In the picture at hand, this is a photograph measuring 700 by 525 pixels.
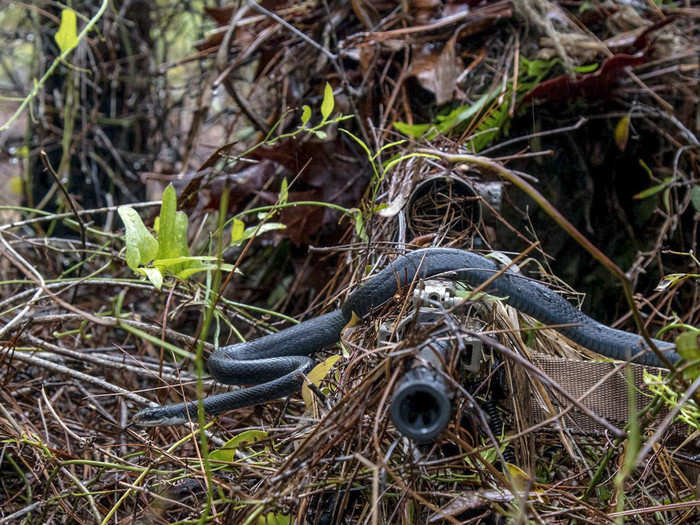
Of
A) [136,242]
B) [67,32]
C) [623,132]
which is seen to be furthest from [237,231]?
[623,132]

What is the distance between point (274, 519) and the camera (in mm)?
1194

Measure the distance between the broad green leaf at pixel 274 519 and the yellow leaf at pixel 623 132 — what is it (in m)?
2.21

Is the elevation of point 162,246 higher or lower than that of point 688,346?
lower

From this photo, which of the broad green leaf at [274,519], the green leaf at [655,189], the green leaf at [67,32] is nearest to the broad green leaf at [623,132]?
the green leaf at [655,189]

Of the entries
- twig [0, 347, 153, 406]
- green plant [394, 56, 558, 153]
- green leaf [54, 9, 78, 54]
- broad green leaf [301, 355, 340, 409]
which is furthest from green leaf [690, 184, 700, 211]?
green leaf [54, 9, 78, 54]

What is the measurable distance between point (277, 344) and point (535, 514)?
1.14m

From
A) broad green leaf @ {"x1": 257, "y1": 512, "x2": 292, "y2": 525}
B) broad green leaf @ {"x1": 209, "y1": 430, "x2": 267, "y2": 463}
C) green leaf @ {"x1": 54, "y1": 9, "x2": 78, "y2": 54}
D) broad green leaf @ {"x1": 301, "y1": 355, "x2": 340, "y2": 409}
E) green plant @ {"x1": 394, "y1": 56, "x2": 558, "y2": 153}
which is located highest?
green leaf @ {"x1": 54, "y1": 9, "x2": 78, "y2": 54}

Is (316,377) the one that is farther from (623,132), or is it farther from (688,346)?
(623,132)

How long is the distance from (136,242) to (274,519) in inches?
32.6

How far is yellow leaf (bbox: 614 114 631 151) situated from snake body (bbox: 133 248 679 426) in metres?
1.25

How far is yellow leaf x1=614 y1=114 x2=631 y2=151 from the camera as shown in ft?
8.52

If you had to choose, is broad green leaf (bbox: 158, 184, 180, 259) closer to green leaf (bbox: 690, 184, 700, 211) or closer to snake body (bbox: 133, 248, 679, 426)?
snake body (bbox: 133, 248, 679, 426)

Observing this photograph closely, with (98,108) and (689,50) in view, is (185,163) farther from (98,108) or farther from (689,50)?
(689,50)

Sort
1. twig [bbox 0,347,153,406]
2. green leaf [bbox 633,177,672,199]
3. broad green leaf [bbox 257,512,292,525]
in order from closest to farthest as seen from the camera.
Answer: broad green leaf [bbox 257,512,292,525]
twig [bbox 0,347,153,406]
green leaf [bbox 633,177,672,199]
